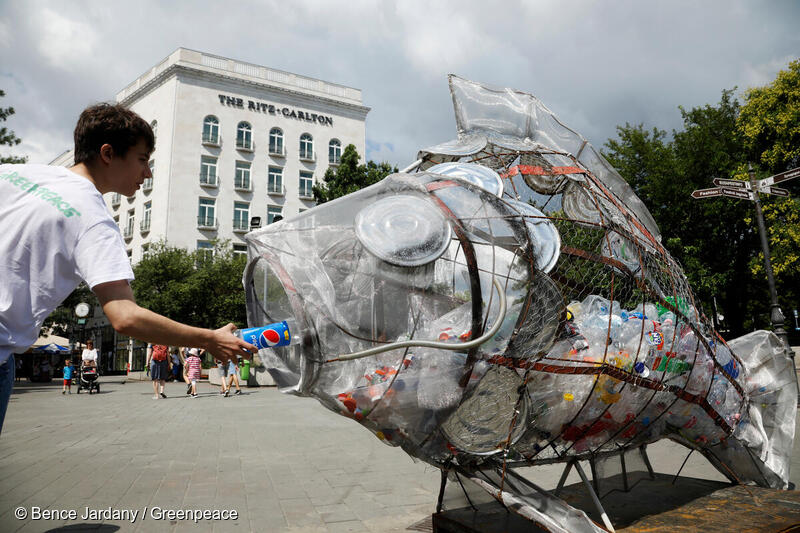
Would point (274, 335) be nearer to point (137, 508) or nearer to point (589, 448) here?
point (589, 448)

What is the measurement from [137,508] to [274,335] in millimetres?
3070

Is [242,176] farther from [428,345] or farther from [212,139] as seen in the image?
[428,345]

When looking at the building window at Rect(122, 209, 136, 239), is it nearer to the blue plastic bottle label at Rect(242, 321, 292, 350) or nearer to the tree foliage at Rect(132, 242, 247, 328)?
the tree foliage at Rect(132, 242, 247, 328)

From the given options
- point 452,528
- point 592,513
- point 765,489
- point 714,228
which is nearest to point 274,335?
point 452,528

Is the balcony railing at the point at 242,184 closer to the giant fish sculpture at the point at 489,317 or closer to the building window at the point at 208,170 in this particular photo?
the building window at the point at 208,170

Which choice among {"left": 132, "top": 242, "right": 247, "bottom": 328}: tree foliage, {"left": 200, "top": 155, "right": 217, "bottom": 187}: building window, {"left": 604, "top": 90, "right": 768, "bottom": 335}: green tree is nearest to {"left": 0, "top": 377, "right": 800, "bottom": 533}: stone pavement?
{"left": 604, "top": 90, "right": 768, "bottom": 335}: green tree

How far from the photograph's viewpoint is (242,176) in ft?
119

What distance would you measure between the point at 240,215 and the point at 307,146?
728cm

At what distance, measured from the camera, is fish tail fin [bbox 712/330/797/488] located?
3.73 m

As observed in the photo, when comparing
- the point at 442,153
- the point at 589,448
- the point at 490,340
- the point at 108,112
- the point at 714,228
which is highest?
the point at 714,228

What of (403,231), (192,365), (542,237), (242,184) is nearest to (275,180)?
(242,184)

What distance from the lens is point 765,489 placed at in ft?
11.5

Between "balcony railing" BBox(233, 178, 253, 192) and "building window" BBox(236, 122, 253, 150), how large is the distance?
7.33ft

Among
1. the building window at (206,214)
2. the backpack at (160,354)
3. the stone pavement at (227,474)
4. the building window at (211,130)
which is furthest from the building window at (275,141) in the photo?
the stone pavement at (227,474)
